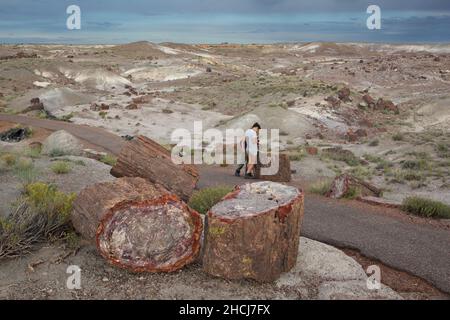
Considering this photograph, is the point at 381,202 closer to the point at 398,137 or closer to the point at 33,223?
the point at 33,223

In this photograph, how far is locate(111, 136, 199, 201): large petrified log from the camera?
Answer: 29.2 feet

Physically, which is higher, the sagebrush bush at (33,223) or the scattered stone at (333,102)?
the scattered stone at (333,102)

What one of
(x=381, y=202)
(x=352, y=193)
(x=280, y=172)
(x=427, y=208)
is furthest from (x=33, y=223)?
(x=280, y=172)

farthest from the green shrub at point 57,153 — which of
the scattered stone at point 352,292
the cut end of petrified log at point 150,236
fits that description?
the scattered stone at point 352,292

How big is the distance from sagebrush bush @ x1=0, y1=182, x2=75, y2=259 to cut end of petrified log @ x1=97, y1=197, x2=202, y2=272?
1400 millimetres

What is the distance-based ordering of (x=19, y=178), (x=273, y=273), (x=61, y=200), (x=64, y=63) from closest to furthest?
(x=273, y=273), (x=61, y=200), (x=19, y=178), (x=64, y=63)

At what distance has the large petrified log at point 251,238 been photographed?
19.2 feet

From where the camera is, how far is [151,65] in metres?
74.4

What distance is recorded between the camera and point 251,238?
5.85 meters

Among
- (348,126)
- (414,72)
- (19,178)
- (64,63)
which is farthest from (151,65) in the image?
(19,178)

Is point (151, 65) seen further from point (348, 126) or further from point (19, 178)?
point (19, 178)

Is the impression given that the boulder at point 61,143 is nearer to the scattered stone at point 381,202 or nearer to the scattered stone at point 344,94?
the scattered stone at point 381,202

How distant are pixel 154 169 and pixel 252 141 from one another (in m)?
6.05

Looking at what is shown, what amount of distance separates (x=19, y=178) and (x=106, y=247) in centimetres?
586
